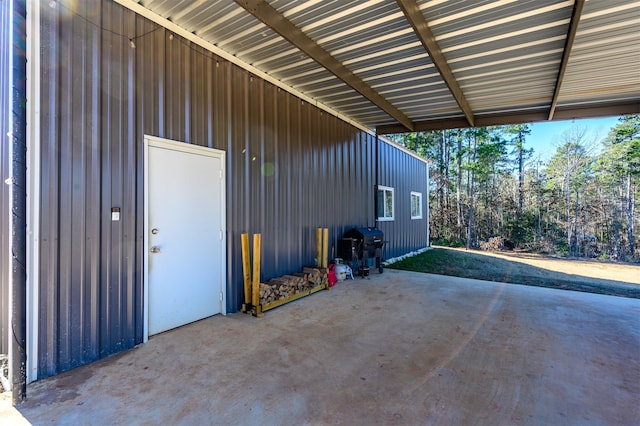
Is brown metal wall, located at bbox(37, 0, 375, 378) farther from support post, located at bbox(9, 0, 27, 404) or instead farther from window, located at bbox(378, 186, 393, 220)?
window, located at bbox(378, 186, 393, 220)

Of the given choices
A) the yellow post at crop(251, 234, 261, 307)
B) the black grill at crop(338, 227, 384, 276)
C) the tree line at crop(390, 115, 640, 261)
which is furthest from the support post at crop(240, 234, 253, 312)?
the tree line at crop(390, 115, 640, 261)

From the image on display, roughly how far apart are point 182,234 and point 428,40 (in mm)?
3690

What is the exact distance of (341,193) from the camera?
6.66 metres

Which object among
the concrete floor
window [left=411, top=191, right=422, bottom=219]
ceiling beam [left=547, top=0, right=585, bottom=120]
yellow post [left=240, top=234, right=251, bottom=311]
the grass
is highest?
ceiling beam [left=547, top=0, right=585, bottom=120]

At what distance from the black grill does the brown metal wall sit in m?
2.51

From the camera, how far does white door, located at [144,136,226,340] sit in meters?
3.18

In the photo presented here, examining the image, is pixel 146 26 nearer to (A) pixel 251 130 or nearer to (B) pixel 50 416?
(A) pixel 251 130

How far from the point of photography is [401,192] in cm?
976

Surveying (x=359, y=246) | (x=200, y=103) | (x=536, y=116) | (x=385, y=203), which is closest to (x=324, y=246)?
(x=359, y=246)

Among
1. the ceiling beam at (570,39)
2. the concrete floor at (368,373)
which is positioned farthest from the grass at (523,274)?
the ceiling beam at (570,39)

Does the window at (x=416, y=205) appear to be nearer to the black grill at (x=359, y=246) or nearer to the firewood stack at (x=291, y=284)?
the black grill at (x=359, y=246)

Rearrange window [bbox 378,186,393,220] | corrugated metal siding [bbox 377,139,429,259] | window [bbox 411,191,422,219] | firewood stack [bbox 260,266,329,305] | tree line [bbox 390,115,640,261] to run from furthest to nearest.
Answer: tree line [bbox 390,115,640,261] < window [bbox 411,191,422,219] < corrugated metal siding [bbox 377,139,429,259] < window [bbox 378,186,393,220] < firewood stack [bbox 260,266,329,305]

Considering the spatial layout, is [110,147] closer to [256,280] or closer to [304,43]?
[256,280]

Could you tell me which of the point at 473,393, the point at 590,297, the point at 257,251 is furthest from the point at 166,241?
the point at 590,297
